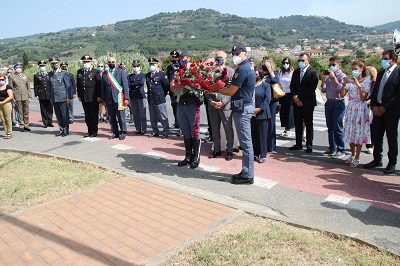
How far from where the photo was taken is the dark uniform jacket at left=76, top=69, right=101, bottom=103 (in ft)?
31.3

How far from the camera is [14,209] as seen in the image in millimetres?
4969

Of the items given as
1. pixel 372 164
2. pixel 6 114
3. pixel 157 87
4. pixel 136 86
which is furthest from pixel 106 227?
pixel 6 114

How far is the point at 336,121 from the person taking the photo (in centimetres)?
743

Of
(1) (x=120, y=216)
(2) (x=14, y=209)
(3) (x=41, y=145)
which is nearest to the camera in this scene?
(1) (x=120, y=216)

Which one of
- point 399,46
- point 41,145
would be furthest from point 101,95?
point 399,46

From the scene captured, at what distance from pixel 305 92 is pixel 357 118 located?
4.16 ft

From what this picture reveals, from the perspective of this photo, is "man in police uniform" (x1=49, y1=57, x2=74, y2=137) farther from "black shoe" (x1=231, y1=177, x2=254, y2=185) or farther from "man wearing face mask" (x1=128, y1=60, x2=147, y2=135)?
"black shoe" (x1=231, y1=177, x2=254, y2=185)

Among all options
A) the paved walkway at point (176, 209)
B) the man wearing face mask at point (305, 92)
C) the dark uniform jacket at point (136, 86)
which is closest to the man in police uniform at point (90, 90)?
the dark uniform jacket at point (136, 86)

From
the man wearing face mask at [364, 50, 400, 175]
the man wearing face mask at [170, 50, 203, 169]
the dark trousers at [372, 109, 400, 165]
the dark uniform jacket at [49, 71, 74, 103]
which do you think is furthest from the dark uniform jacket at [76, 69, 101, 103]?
the dark trousers at [372, 109, 400, 165]

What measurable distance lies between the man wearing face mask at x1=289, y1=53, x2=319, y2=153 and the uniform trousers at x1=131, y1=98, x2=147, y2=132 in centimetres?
412

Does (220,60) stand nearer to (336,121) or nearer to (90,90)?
(336,121)

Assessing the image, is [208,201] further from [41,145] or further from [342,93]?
[41,145]

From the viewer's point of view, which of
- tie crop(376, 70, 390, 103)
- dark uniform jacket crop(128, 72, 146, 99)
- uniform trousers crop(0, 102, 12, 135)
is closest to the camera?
tie crop(376, 70, 390, 103)

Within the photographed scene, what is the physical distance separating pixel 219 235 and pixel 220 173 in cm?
241
